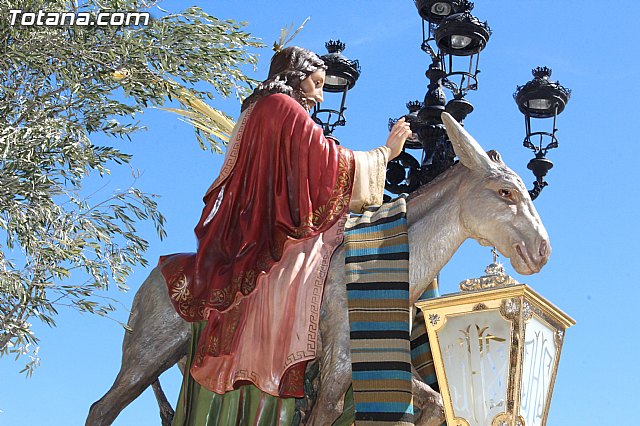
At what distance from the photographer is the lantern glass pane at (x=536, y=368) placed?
18.5 ft

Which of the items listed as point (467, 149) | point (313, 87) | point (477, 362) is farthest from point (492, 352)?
point (313, 87)

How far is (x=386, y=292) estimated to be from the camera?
592 centimetres

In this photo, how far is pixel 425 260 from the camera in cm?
611

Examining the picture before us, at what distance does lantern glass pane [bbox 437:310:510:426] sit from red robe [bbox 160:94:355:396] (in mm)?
939

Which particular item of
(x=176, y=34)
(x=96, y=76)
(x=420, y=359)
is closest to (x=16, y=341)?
(x=96, y=76)

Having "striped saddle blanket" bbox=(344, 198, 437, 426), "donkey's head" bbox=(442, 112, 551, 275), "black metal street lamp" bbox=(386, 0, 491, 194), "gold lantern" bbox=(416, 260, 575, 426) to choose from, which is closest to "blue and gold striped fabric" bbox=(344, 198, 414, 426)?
"striped saddle blanket" bbox=(344, 198, 437, 426)

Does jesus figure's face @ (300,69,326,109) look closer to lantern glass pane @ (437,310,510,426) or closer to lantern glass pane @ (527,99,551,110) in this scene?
lantern glass pane @ (437,310,510,426)

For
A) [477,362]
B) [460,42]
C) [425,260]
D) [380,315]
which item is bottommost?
[477,362]

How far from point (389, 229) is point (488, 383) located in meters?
1.00

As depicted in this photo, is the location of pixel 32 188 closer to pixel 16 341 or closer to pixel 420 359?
pixel 16 341

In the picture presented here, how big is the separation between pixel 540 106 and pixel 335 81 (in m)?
1.95

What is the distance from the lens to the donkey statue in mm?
5879

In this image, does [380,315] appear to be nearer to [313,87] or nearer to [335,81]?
[313,87]

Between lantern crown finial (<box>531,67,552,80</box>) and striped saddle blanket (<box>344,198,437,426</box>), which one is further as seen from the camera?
lantern crown finial (<box>531,67,552,80</box>)
